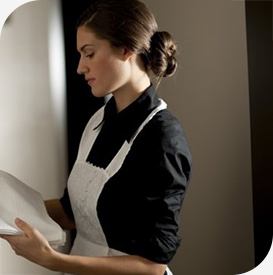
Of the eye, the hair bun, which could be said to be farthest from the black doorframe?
the eye

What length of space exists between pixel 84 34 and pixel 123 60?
2.2 inches

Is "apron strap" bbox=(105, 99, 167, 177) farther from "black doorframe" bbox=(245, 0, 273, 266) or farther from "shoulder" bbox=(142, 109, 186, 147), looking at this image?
"black doorframe" bbox=(245, 0, 273, 266)

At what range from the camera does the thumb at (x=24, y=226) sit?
45 cm

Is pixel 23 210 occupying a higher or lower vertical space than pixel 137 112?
lower

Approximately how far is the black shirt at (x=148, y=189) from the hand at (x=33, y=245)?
9 centimetres

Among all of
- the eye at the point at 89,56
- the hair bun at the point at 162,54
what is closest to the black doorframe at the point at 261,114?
the hair bun at the point at 162,54

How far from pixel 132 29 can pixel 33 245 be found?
0.89 feet

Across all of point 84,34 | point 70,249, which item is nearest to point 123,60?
point 84,34

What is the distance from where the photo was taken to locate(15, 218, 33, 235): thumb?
446 mm

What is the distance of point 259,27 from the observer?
50 centimetres

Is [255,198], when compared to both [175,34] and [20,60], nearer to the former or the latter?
[175,34]

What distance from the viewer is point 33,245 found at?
444 mm

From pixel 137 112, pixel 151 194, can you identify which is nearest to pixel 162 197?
pixel 151 194

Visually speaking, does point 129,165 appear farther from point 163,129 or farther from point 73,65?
point 73,65
